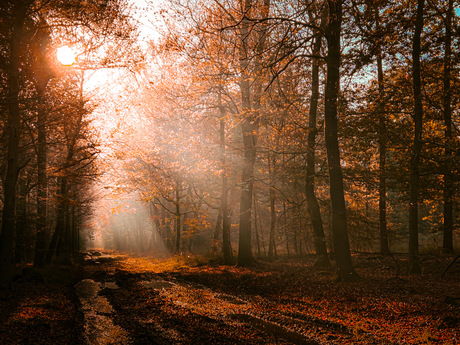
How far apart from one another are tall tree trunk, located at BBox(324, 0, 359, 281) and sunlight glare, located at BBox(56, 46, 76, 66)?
9.94 metres

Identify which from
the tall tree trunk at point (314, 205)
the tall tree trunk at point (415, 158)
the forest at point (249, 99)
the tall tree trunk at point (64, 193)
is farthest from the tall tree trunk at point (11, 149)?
the tall tree trunk at point (415, 158)

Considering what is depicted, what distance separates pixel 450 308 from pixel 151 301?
6661mm

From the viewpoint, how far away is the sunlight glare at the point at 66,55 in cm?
1252

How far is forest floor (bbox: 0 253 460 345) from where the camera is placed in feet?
17.0

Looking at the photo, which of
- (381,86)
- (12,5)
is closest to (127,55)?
(12,5)

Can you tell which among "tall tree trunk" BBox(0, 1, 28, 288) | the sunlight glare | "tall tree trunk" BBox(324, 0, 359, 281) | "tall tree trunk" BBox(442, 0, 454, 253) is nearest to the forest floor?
"tall tree trunk" BBox(324, 0, 359, 281)

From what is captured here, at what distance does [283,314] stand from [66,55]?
12760mm

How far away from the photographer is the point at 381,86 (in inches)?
525

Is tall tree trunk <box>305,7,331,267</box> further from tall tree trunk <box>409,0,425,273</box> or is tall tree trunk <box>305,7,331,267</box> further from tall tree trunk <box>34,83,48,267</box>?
tall tree trunk <box>34,83,48,267</box>

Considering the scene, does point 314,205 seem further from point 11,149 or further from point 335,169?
point 11,149

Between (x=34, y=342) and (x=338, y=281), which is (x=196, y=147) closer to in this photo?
(x=338, y=281)

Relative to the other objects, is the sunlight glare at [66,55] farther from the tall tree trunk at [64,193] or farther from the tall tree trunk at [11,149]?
the tall tree trunk at [11,149]

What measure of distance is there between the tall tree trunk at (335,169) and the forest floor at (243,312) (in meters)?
0.70

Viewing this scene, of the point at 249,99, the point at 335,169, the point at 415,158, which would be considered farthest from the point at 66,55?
the point at 415,158
